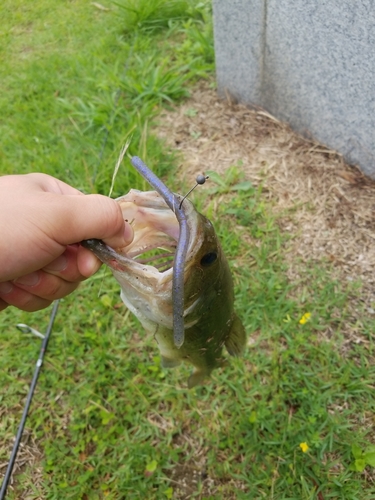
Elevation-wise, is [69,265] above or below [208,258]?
below

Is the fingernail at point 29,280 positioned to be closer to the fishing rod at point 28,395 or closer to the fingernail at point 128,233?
the fingernail at point 128,233

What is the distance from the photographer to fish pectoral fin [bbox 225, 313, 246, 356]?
2.04 meters

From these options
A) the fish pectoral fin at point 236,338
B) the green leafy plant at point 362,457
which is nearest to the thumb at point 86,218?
the fish pectoral fin at point 236,338

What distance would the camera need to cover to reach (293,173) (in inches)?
143

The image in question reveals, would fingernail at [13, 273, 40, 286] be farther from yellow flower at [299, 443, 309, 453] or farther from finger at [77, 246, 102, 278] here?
yellow flower at [299, 443, 309, 453]

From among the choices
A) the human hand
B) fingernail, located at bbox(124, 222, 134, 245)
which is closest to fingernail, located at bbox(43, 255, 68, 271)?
the human hand

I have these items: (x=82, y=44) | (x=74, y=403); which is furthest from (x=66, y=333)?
(x=82, y=44)

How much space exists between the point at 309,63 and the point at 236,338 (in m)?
2.34

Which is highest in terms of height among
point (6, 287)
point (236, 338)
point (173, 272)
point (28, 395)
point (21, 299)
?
point (173, 272)

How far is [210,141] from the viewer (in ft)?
13.0

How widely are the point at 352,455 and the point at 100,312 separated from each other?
1.85 m

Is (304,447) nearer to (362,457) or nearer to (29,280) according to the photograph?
(362,457)

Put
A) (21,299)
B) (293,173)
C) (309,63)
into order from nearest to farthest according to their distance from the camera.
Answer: (21,299) → (309,63) → (293,173)

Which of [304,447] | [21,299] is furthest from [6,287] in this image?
[304,447]
